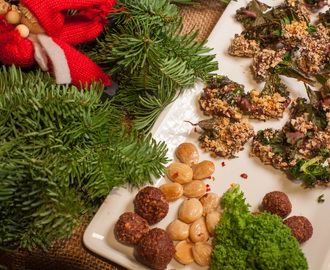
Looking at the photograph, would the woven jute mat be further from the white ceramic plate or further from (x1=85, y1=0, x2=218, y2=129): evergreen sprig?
(x1=85, y1=0, x2=218, y2=129): evergreen sprig

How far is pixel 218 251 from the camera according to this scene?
86cm

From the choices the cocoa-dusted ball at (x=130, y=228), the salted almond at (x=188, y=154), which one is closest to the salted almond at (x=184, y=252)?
the cocoa-dusted ball at (x=130, y=228)

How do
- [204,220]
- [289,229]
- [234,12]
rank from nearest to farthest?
[289,229]
[204,220]
[234,12]

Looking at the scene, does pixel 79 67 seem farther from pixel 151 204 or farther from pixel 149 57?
pixel 151 204

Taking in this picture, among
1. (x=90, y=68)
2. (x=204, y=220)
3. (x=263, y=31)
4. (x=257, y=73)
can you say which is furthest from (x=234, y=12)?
(x=204, y=220)

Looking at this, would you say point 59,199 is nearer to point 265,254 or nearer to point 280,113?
point 265,254

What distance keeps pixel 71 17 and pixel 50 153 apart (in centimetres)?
37

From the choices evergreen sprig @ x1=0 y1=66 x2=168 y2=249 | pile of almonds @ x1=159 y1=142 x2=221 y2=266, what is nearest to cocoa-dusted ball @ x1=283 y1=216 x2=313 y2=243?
pile of almonds @ x1=159 y1=142 x2=221 y2=266

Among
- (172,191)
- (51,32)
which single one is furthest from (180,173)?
(51,32)

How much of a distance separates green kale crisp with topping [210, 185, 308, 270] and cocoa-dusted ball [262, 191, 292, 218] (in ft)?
0.18

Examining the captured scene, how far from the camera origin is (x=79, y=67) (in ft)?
2.82

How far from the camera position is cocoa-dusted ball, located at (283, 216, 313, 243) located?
0.89 meters

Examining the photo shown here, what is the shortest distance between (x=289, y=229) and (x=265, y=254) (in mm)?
104

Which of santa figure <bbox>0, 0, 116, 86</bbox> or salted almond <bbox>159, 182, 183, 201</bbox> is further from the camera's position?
salted almond <bbox>159, 182, 183, 201</bbox>
